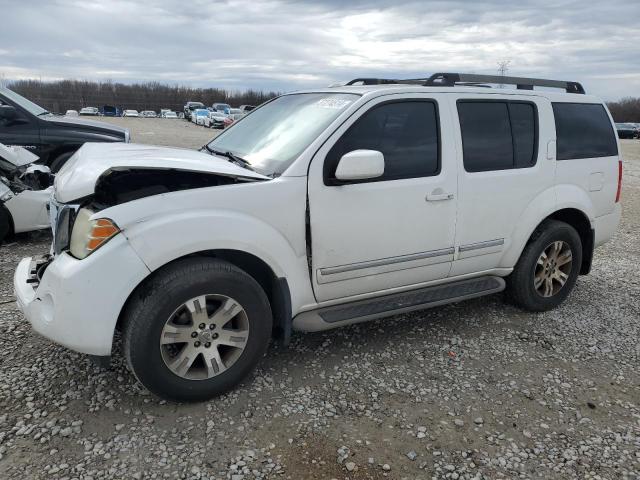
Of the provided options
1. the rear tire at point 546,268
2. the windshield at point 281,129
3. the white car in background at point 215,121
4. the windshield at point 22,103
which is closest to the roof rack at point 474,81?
the windshield at point 281,129

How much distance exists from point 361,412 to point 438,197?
5.17ft

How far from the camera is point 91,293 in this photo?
8.60ft

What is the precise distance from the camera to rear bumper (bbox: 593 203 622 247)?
15.4ft

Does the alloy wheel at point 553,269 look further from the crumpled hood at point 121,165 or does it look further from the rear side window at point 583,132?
the crumpled hood at point 121,165

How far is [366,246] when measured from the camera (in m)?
3.39

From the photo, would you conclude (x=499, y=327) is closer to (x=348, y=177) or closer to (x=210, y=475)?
(x=348, y=177)

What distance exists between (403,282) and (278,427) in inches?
54.8

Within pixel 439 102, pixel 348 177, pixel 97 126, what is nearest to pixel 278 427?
pixel 348 177

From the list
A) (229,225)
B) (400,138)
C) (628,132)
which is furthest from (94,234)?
(628,132)

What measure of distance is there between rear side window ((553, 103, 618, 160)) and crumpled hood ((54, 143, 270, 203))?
109 inches

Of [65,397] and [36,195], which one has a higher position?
[36,195]

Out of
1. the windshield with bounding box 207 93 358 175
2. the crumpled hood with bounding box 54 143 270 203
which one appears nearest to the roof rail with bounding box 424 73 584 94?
the windshield with bounding box 207 93 358 175

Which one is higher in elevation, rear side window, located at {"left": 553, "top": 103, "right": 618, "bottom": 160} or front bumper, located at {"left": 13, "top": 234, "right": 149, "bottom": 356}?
rear side window, located at {"left": 553, "top": 103, "right": 618, "bottom": 160}

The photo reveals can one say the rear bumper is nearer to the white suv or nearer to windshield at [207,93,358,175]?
the white suv
